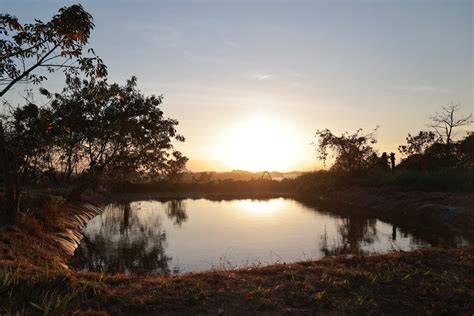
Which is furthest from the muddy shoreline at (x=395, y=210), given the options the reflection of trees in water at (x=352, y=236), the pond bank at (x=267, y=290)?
the pond bank at (x=267, y=290)

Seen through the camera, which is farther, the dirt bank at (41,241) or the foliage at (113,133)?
the foliage at (113,133)

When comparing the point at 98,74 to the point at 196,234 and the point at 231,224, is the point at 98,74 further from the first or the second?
the point at 231,224

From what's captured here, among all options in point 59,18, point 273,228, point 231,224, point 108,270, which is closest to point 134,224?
point 231,224

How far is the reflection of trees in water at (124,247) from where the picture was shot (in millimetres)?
11648

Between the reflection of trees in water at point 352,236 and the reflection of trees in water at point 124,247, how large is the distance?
228 inches

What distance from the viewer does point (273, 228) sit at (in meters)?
18.3

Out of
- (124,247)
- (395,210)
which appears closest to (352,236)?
(395,210)

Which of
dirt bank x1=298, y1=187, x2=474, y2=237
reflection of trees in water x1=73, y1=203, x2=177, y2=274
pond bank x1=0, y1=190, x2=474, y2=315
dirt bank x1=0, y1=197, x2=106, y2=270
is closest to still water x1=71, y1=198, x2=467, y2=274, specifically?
reflection of trees in water x1=73, y1=203, x2=177, y2=274

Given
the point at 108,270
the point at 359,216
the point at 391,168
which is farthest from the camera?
the point at 391,168

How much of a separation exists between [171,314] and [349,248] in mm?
9627

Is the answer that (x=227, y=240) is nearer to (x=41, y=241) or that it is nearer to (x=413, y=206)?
(x=41, y=241)

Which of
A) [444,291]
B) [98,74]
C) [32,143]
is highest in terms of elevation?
[98,74]

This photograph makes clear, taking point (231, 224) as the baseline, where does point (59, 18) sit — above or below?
above

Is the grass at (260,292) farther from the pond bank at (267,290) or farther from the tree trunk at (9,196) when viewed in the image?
the tree trunk at (9,196)
